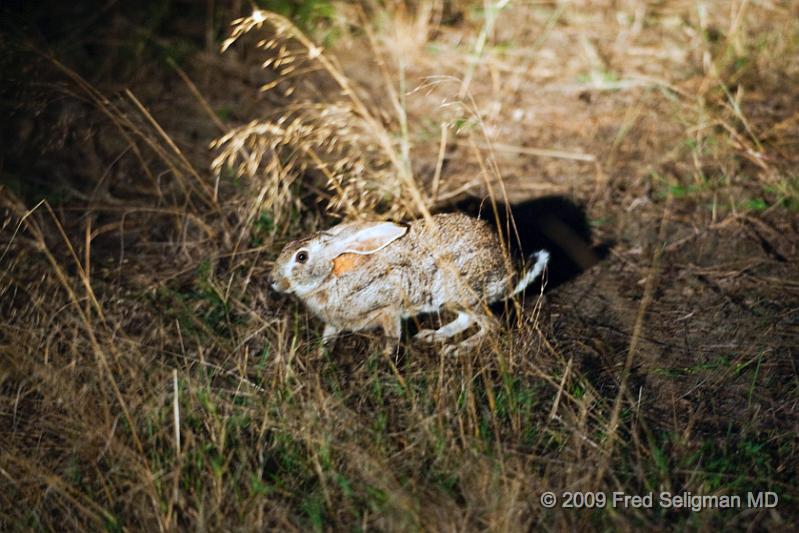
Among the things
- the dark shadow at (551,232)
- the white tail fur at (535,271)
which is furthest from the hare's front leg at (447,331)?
the dark shadow at (551,232)

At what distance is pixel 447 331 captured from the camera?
324 centimetres

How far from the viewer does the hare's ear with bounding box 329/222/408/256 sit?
10.5 feet

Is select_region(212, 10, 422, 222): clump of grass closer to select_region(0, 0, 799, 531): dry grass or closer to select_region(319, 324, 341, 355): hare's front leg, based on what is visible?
select_region(0, 0, 799, 531): dry grass

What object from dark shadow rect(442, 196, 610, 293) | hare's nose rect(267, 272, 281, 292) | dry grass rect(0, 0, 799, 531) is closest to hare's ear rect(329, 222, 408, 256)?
dry grass rect(0, 0, 799, 531)

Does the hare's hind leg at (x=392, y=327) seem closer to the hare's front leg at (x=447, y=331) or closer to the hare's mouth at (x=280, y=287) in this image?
the hare's front leg at (x=447, y=331)

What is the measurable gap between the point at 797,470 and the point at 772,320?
2.89 ft

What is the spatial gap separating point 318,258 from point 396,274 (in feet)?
1.16

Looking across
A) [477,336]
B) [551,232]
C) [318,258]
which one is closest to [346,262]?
[318,258]

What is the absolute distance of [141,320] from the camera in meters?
3.40

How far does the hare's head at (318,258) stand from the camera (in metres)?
3.23

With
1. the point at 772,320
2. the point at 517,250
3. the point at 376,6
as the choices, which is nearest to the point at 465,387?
the point at 517,250

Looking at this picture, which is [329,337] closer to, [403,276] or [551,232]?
[403,276]

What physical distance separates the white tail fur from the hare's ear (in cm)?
58

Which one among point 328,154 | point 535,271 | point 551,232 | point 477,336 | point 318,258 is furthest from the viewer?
point 328,154
